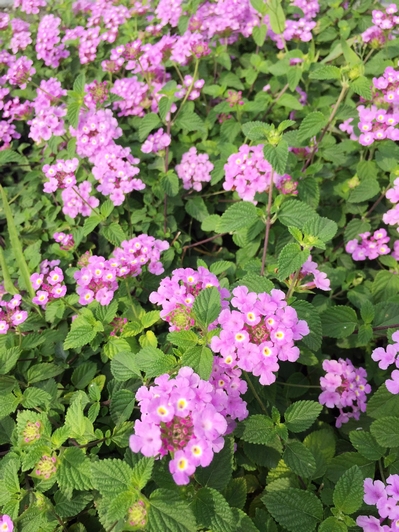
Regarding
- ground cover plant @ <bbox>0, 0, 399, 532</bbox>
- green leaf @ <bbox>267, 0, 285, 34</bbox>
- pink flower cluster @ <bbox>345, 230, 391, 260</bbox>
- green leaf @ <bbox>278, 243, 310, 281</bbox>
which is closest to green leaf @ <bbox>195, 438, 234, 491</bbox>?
ground cover plant @ <bbox>0, 0, 399, 532</bbox>

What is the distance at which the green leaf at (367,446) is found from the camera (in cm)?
161

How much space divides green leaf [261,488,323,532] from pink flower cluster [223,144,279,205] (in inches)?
55.7

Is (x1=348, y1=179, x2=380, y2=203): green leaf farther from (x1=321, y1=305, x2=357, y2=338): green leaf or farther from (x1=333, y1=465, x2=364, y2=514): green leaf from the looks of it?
(x1=333, y1=465, x2=364, y2=514): green leaf

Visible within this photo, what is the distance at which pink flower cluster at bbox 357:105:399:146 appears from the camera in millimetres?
2266

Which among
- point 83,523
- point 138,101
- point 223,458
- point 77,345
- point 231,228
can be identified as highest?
point 138,101

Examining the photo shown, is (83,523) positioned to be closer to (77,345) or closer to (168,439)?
(77,345)

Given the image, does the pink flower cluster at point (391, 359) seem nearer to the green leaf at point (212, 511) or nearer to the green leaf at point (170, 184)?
the green leaf at point (212, 511)

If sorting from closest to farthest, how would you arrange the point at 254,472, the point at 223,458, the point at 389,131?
the point at 223,458 < the point at 254,472 < the point at 389,131

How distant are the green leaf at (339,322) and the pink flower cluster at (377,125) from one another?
1000 mm

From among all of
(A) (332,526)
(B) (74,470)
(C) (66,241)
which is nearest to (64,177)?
(C) (66,241)

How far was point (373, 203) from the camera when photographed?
270 centimetres

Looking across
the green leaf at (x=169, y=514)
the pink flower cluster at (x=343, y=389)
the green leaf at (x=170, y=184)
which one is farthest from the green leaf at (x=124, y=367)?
the green leaf at (x=170, y=184)

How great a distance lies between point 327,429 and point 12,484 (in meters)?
1.40

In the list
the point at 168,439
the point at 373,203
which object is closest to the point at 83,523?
the point at 168,439
